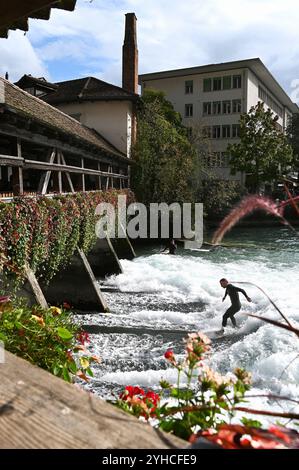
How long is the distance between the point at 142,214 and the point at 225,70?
2108cm

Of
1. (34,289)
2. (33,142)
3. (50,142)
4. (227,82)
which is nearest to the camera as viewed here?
(34,289)

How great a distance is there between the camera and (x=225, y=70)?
133 feet

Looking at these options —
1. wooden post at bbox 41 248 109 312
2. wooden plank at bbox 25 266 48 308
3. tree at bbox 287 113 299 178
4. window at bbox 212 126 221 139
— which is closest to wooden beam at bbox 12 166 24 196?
wooden plank at bbox 25 266 48 308

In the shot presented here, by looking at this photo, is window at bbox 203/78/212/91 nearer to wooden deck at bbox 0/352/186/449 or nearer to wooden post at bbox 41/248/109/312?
wooden post at bbox 41/248/109/312

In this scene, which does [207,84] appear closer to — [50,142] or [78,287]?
[50,142]

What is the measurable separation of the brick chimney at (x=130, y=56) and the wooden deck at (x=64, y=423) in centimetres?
3004

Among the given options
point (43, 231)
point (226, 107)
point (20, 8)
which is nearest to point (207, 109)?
point (226, 107)

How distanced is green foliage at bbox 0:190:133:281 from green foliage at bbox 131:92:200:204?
15793mm

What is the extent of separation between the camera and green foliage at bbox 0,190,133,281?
727cm

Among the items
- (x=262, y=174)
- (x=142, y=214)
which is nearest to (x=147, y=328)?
(x=142, y=214)

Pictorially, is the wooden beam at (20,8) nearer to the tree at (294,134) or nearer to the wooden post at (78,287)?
the wooden post at (78,287)

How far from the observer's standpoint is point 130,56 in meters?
29.0

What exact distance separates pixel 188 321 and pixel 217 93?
3599cm

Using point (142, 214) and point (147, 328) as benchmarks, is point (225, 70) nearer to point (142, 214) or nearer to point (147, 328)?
point (142, 214)
